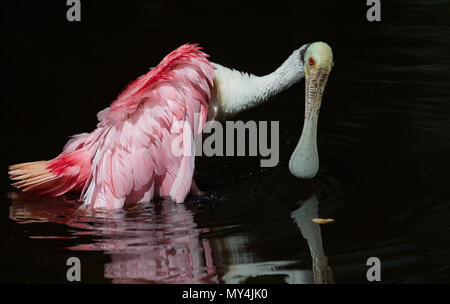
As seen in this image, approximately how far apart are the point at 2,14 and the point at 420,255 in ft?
30.7

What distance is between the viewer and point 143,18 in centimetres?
1369

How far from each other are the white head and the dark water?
0.16 metres

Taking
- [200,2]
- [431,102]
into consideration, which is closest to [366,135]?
[431,102]

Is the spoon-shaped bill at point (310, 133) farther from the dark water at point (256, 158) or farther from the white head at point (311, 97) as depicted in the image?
the dark water at point (256, 158)

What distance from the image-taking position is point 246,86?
7.13 meters

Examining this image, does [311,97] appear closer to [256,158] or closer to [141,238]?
[256,158]

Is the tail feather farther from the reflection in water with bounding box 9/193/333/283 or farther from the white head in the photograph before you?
the white head

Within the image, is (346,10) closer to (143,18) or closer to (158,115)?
(143,18)

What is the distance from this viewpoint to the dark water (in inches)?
219

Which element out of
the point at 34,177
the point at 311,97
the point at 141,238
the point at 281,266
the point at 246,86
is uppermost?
the point at 246,86

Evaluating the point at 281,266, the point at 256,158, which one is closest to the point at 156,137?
the point at 256,158

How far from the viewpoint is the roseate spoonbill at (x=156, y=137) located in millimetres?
6539

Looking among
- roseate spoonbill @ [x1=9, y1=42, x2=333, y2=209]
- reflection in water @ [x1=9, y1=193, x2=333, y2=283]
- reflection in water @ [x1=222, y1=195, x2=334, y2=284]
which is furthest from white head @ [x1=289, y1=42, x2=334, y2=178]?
reflection in water @ [x1=222, y1=195, x2=334, y2=284]

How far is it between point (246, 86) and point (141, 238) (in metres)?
1.82
